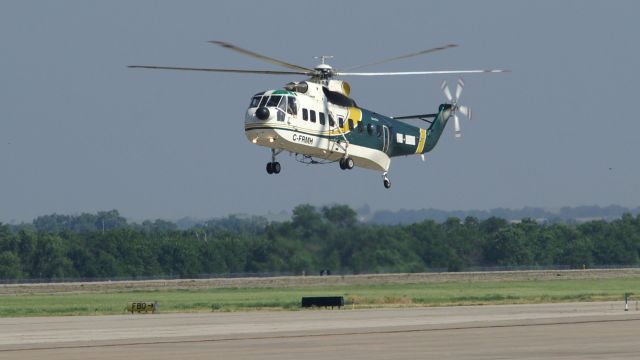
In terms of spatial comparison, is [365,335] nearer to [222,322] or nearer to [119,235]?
[222,322]

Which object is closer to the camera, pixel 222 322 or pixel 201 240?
pixel 222 322

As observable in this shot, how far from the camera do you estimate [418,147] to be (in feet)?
247

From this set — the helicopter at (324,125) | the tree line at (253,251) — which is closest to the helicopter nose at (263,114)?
the helicopter at (324,125)

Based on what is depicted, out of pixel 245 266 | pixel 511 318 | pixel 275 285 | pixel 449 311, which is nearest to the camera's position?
pixel 511 318

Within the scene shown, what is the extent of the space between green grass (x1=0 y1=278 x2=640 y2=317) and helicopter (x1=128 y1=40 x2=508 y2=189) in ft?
83.2

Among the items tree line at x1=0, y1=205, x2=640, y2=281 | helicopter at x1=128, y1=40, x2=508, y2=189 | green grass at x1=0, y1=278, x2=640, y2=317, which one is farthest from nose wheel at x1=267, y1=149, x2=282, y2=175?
tree line at x1=0, y1=205, x2=640, y2=281

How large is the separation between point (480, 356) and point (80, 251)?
137938mm

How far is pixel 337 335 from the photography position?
61.5 meters

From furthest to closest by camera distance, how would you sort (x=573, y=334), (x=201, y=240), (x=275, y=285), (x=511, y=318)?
(x=201, y=240) → (x=275, y=285) → (x=511, y=318) → (x=573, y=334)

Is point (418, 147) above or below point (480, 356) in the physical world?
above

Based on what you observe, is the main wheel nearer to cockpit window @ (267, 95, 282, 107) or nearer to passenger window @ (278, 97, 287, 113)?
passenger window @ (278, 97, 287, 113)

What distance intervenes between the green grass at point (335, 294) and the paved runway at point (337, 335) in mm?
16490

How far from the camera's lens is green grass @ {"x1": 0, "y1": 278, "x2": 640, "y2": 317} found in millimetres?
101812

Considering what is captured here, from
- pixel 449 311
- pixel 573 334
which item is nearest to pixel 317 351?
pixel 573 334
